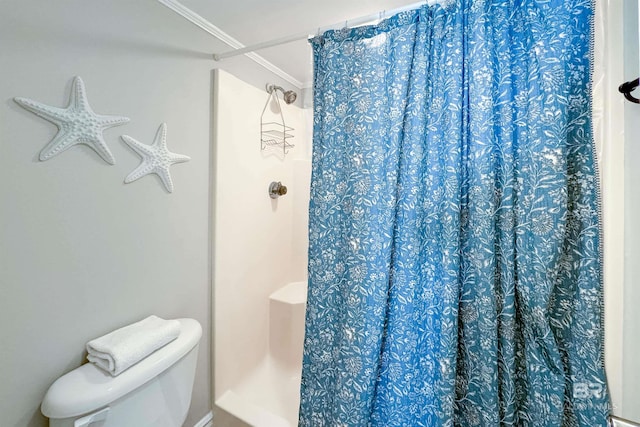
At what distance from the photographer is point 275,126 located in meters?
2.05

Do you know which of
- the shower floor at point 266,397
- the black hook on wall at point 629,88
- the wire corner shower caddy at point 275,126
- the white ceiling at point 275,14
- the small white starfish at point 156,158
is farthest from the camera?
the wire corner shower caddy at point 275,126

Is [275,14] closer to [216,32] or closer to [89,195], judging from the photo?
[216,32]

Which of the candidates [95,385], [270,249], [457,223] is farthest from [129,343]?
[457,223]

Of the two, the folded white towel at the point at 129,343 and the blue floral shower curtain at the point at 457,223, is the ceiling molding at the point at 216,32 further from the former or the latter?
the folded white towel at the point at 129,343

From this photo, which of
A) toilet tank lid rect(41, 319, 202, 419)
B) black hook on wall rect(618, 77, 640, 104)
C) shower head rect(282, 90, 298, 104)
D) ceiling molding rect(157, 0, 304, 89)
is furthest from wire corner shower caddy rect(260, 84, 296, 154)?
black hook on wall rect(618, 77, 640, 104)

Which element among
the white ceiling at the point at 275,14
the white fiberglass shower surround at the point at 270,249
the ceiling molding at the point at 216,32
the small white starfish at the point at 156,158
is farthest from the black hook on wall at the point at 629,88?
the small white starfish at the point at 156,158

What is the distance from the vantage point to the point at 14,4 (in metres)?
0.86

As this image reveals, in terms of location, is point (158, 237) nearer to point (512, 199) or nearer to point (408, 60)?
point (408, 60)

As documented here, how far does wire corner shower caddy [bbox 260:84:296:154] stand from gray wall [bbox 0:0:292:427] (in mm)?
485

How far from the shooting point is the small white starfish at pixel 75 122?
0.91 m

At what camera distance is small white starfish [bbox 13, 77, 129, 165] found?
35.9 inches

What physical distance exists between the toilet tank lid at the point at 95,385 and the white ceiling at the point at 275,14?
4.80ft

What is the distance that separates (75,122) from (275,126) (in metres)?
1.25

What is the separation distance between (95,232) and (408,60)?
1434 mm
